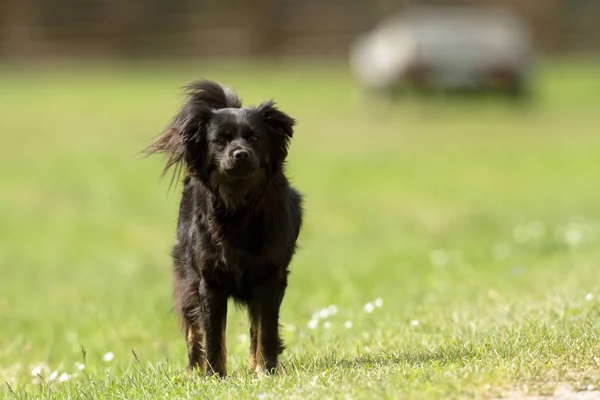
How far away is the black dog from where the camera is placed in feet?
19.8

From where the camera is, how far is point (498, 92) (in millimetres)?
28594

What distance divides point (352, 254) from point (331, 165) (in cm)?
654

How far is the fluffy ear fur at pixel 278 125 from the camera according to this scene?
242 inches

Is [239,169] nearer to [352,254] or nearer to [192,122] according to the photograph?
[192,122]

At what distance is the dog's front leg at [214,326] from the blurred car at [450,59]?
2153cm

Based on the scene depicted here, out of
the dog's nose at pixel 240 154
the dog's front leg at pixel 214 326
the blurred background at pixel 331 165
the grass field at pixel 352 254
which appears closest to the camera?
the dog's nose at pixel 240 154

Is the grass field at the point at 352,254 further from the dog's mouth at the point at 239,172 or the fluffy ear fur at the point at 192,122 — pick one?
the fluffy ear fur at the point at 192,122

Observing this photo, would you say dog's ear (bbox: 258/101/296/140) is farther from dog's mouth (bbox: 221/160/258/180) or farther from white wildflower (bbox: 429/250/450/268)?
white wildflower (bbox: 429/250/450/268)

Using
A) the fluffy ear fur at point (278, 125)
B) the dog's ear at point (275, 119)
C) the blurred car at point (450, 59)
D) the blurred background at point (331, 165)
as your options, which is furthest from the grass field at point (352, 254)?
the dog's ear at point (275, 119)

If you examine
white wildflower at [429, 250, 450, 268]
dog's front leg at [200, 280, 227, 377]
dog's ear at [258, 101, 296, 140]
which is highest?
dog's ear at [258, 101, 296, 140]

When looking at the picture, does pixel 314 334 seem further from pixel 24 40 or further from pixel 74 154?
pixel 24 40

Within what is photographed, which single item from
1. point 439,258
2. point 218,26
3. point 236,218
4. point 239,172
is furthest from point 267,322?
point 218,26

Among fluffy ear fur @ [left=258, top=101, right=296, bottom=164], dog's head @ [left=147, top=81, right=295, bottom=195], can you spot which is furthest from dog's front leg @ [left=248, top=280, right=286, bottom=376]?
fluffy ear fur @ [left=258, top=101, right=296, bottom=164]

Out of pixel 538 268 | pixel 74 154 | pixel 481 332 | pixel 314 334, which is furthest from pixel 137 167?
pixel 481 332
